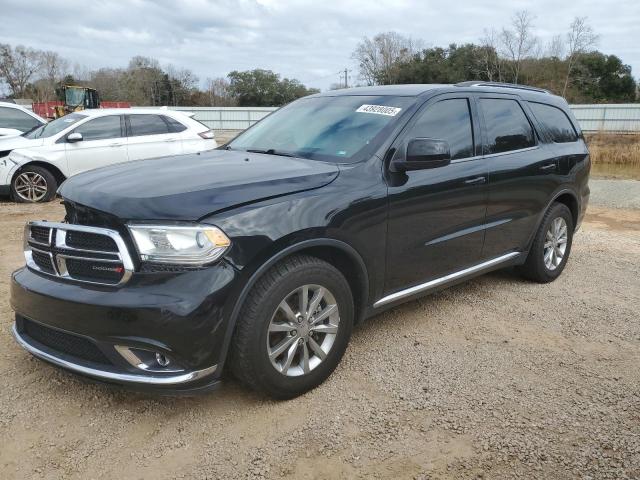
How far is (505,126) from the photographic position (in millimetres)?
4418

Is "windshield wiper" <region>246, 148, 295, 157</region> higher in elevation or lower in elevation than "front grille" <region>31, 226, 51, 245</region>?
higher

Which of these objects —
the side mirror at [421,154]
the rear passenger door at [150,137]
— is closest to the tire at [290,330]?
the side mirror at [421,154]

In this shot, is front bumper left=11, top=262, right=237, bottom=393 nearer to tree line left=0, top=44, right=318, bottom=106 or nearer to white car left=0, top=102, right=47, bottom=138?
white car left=0, top=102, right=47, bottom=138

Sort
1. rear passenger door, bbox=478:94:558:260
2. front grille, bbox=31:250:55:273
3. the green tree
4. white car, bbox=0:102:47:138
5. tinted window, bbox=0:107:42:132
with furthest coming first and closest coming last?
the green tree
tinted window, bbox=0:107:42:132
white car, bbox=0:102:47:138
rear passenger door, bbox=478:94:558:260
front grille, bbox=31:250:55:273

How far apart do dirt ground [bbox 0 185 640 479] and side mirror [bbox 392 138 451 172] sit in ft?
4.17

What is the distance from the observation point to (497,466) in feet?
8.20

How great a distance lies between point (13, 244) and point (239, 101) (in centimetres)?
6459

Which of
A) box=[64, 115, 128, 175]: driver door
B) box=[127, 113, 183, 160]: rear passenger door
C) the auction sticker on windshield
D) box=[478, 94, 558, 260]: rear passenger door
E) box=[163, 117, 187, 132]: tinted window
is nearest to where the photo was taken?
the auction sticker on windshield

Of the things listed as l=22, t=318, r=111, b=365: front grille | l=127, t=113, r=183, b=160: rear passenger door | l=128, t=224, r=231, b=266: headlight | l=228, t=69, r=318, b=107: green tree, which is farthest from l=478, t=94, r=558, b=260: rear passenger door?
l=228, t=69, r=318, b=107: green tree

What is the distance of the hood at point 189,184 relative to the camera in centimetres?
261

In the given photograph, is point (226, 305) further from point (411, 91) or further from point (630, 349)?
point (630, 349)

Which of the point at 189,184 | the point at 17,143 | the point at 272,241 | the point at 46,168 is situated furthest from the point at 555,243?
the point at 17,143

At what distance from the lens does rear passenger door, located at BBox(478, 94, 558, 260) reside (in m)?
4.21

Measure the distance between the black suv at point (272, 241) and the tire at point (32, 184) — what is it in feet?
19.8
